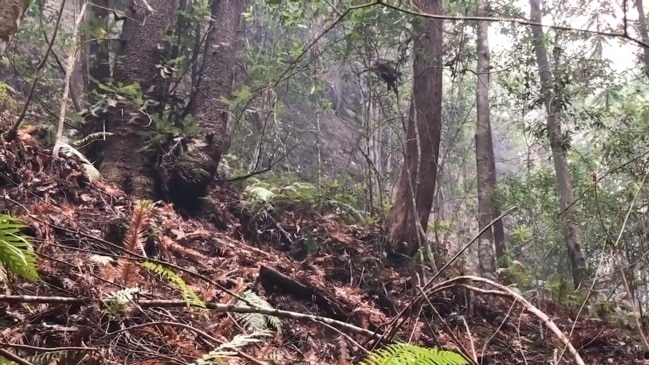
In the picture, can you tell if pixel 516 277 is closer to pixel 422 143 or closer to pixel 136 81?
pixel 422 143

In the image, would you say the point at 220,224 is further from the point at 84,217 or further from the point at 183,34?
the point at 183,34

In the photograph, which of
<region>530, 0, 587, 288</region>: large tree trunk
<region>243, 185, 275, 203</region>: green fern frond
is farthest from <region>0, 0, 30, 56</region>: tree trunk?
<region>530, 0, 587, 288</region>: large tree trunk

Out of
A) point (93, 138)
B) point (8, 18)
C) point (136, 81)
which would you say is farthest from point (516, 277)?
point (8, 18)

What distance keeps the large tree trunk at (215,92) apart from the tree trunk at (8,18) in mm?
3217

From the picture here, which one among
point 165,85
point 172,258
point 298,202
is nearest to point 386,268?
point 298,202

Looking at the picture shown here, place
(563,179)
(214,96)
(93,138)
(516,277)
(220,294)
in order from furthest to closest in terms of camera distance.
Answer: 1. (563,179)
2. (516,277)
3. (214,96)
4. (93,138)
5. (220,294)

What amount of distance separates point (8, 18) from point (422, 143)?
5.29m

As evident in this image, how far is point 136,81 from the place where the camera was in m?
6.53

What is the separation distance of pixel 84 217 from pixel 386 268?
3369 mm

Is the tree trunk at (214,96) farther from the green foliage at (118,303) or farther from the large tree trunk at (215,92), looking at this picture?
the green foliage at (118,303)

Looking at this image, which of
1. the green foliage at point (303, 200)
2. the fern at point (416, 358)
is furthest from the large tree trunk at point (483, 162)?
the fern at point (416, 358)

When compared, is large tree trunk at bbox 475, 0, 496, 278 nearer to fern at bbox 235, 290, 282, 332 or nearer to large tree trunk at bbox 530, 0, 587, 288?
large tree trunk at bbox 530, 0, 587, 288

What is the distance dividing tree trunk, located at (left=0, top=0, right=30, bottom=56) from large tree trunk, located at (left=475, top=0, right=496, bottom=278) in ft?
16.0

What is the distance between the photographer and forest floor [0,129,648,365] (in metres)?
2.33
